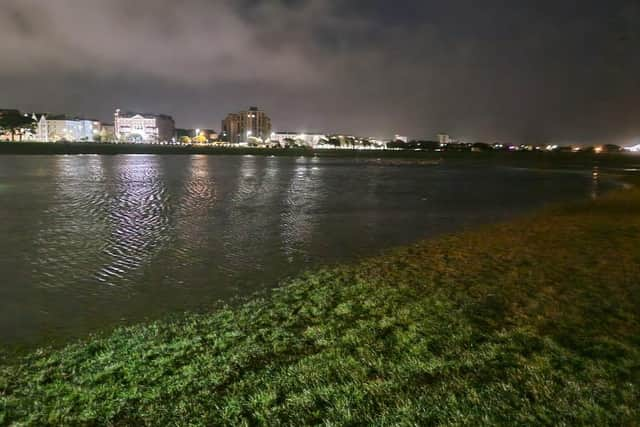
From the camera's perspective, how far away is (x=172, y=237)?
15.6 meters

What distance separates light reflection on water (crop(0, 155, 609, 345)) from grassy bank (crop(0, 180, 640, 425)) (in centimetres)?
152

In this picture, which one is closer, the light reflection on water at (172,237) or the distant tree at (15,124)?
the light reflection on water at (172,237)

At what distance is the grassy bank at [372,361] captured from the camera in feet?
16.8

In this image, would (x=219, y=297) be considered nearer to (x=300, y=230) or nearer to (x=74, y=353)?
(x=74, y=353)

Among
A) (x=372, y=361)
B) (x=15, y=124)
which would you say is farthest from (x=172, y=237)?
(x=15, y=124)

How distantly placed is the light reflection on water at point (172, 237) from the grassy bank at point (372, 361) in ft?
5.00

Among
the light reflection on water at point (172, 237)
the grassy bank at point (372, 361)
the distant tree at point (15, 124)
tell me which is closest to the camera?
the grassy bank at point (372, 361)

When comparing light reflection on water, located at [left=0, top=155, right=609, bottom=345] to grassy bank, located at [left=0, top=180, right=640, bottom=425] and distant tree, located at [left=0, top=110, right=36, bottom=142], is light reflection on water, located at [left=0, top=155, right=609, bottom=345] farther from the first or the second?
distant tree, located at [left=0, top=110, right=36, bottom=142]

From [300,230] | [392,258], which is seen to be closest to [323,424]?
[392,258]

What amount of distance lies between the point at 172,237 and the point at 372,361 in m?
11.2

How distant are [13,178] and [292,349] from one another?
119 feet

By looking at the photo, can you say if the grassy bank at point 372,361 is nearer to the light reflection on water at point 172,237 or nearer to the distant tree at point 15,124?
the light reflection on water at point 172,237

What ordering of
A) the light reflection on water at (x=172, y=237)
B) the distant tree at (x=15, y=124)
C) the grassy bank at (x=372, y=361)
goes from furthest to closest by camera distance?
the distant tree at (x=15, y=124)
the light reflection on water at (x=172, y=237)
the grassy bank at (x=372, y=361)

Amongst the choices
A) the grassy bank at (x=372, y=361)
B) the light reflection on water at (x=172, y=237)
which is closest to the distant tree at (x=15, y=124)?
the light reflection on water at (x=172, y=237)
